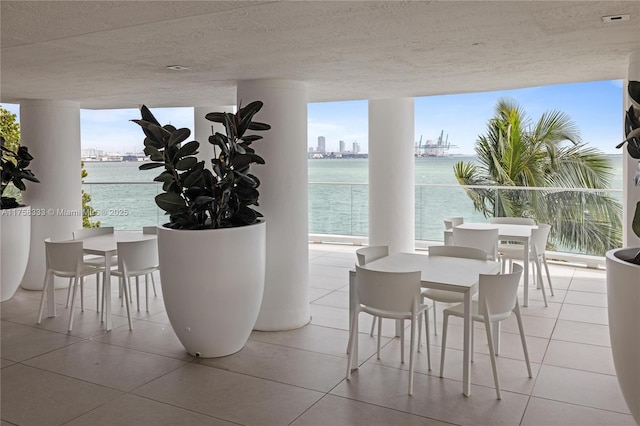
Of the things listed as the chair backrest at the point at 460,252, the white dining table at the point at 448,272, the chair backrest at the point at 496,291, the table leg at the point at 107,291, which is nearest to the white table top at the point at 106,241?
the table leg at the point at 107,291

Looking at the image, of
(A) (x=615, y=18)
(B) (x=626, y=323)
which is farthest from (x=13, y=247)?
(A) (x=615, y=18)

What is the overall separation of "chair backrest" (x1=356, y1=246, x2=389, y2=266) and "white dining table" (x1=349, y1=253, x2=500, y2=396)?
59 mm

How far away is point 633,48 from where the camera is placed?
12.9 ft

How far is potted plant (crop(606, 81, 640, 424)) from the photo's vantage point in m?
2.55

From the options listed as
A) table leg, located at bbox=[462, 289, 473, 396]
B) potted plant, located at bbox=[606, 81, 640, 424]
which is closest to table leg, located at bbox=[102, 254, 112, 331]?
table leg, located at bbox=[462, 289, 473, 396]

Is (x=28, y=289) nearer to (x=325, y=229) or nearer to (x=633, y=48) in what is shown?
(x=325, y=229)

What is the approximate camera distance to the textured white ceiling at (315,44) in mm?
2857

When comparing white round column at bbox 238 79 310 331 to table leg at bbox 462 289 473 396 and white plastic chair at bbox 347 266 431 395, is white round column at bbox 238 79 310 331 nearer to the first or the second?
white plastic chair at bbox 347 266 431 395

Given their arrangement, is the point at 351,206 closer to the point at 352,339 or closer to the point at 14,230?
the point at 14,230

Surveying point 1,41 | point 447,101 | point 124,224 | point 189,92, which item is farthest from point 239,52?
point 447,101

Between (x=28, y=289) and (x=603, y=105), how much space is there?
35701 millimetres

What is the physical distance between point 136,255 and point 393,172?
12.4ft

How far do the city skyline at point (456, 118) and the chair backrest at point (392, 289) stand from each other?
2355cm

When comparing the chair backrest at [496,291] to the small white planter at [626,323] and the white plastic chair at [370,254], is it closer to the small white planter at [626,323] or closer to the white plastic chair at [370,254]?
the small white planter at [626,323]
